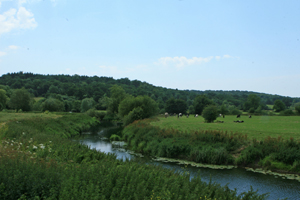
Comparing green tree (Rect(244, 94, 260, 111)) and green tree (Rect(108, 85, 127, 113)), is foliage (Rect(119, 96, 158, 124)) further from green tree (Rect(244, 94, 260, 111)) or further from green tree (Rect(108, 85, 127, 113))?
green tree (Rect(244, 94, 260, 111))

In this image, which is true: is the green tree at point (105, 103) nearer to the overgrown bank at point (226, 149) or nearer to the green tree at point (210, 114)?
the green tree at point (210, 114)

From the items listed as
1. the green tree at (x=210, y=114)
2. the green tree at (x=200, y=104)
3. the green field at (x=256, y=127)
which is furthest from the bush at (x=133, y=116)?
the green tree at (x=200, y=104)

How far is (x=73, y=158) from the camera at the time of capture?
12.6m

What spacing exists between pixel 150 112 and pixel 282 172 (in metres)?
37.0

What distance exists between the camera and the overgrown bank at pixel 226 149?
17.4 meters

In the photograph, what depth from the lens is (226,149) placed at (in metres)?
20.5

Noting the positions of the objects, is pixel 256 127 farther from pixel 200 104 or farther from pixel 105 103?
pixel 105 103

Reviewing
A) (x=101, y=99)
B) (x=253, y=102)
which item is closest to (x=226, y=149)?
(x=253, y=102)

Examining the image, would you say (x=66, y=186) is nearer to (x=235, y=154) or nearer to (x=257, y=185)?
(x=257, y=185)

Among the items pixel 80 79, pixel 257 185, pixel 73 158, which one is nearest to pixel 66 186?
pixel 73 158

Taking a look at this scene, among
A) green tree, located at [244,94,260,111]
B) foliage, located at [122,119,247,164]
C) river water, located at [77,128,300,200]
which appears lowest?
river water, located at [77,128,300,200]

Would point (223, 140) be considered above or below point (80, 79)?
below

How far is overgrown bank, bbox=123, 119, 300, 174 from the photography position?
17.4m

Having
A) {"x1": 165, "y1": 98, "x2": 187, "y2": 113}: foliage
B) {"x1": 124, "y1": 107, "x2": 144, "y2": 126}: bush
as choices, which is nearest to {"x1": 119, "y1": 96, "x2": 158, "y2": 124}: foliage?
{"x1": 124, "y1": 107, "x2": 144, "y2": 126}: bush
